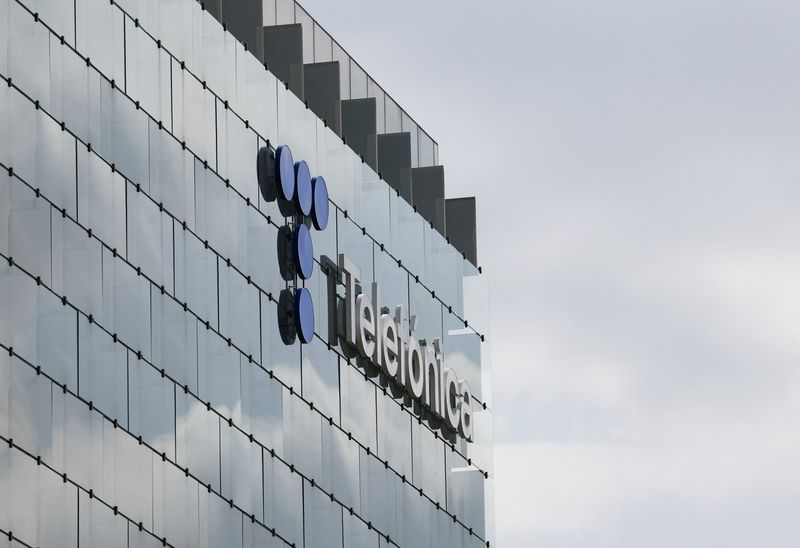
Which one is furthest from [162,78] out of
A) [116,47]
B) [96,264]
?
[96,264]

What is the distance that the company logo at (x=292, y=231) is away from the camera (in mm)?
49250

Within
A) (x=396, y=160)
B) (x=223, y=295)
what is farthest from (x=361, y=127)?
(x=223, y=295)

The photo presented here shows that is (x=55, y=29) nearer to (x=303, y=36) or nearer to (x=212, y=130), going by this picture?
(x=212, y=130)

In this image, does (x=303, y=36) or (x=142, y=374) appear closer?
(x=142, y=374)

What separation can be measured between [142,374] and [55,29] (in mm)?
6801

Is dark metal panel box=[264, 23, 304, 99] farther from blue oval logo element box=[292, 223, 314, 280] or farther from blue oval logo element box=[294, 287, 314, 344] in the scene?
blue oval logo element box=[294, 287, 314, 344]

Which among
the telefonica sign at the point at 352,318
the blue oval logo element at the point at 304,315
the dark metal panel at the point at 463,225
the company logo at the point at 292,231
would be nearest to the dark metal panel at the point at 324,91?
the telefonica sign at the point at 352,318

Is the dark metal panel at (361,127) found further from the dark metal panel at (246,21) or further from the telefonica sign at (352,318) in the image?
the dark metal panel at (246,21)

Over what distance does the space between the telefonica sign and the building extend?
8 centimetres

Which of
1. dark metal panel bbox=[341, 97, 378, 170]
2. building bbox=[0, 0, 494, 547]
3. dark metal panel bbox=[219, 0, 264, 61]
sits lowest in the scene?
building bbox=[0, 0, 494, 547]

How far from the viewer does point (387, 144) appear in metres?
58.8

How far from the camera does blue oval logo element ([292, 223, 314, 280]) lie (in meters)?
50.0

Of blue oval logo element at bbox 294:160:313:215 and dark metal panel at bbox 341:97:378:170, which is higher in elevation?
dark metal panel at bbox 341:97:378:170

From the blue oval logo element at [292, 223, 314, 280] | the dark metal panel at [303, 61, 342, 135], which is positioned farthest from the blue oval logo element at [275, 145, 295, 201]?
the dark metal panel at [303, 61, 342, 135]
